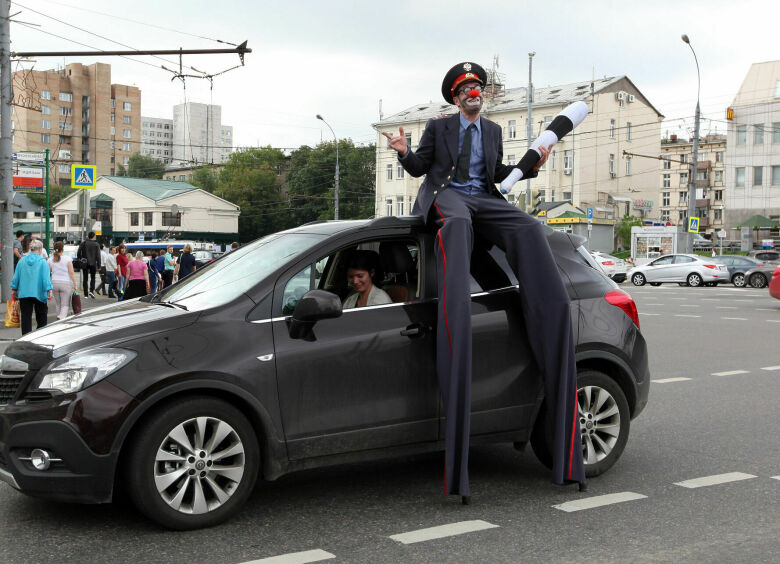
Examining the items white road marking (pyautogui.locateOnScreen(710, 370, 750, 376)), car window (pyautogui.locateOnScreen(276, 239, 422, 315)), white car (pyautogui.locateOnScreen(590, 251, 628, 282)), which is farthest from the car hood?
white car (pyautogui.locateOnScreen(590, 251, 628, 282))

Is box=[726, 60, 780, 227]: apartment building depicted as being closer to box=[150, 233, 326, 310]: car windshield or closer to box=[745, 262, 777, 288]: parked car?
box=[745, 262, 777, 288]: parked car

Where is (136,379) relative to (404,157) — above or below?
below

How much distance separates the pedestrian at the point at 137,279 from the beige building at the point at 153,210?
60866mm

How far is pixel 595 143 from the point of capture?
67.9 metres

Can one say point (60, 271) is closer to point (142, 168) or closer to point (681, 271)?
point (681, 271)

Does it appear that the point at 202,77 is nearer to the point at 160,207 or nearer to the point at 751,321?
the point at 751,321

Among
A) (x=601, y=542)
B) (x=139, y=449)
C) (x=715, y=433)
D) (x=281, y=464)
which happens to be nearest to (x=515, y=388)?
(x=601, y=542)

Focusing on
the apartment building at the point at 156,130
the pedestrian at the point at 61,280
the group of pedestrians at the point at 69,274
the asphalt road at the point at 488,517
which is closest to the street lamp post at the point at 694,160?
the group of pedestrians at the point at 69,274

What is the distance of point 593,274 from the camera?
19.6 feet

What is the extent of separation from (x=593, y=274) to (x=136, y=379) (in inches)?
123

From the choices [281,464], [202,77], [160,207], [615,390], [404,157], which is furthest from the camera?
[160,207]

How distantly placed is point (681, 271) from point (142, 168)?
107 meters

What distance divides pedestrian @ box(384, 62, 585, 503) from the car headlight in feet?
5.77

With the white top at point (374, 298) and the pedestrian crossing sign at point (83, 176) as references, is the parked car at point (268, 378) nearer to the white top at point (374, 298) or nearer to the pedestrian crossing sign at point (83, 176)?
the white top at point (374, 298)
